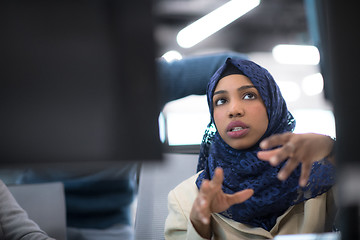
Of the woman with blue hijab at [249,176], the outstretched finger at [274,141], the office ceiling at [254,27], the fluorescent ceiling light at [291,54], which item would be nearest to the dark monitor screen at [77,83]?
the outstretched finger at [274,141]

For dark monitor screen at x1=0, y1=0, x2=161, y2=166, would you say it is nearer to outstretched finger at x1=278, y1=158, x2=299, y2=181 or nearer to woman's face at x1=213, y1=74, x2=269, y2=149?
outstretched finger at x1=278, y1=158, x2=299, y2=181

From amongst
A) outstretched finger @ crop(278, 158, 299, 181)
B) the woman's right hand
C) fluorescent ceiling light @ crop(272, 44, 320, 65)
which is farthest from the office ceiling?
outstretched finger @ crop(278, 158, 299, 181)

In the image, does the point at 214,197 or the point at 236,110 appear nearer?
the point at 214,197

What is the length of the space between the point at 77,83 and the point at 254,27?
11.5ft

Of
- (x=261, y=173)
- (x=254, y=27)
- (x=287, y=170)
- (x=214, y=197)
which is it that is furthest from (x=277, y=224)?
(x=254, y=27)

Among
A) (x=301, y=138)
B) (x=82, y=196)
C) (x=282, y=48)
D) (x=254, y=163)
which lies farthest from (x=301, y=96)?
(x=301, y=138)

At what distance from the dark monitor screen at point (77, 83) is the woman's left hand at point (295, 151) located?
135mm

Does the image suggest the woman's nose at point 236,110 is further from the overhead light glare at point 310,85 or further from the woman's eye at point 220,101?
the overhead light glare at point 310,85

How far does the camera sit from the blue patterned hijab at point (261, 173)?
2.28 ft

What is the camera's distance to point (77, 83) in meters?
0.38

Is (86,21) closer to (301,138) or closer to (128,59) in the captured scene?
(128,59)

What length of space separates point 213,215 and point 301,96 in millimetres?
3190

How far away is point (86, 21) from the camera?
0.38 metres

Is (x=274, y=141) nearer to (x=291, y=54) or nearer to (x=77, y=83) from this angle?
(x=77, y=83)
